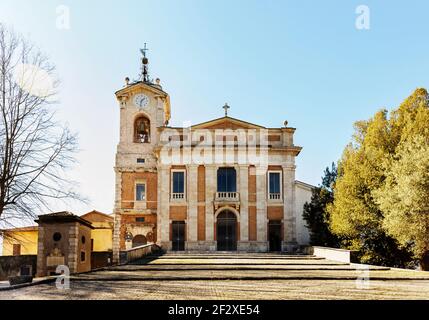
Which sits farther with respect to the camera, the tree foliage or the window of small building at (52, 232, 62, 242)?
the tree foliage

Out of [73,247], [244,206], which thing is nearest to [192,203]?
[244,206]

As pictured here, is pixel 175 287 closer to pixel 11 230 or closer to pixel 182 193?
pixel 11 230

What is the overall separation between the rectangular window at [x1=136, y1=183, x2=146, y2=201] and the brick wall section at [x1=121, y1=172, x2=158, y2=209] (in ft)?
0.80

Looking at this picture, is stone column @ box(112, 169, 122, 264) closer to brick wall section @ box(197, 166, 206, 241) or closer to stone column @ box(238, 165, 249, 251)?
brick wall section @ box(197, 166, 206, 241)

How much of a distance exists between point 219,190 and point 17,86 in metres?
19.2

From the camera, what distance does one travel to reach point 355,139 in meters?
30.9

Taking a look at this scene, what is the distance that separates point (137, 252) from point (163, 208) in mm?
10031

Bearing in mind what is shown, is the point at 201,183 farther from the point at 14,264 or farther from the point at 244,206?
the point at 14,264

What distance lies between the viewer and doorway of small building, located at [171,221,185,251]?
3525 centimetres

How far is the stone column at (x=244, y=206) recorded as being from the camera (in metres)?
35.2

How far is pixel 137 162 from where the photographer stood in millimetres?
37062

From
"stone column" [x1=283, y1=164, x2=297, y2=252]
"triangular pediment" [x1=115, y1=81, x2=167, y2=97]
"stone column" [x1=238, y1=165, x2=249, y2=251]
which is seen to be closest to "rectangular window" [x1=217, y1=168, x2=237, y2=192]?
"stone column" [x1=238, y1=165, x2=249, y2=251]
